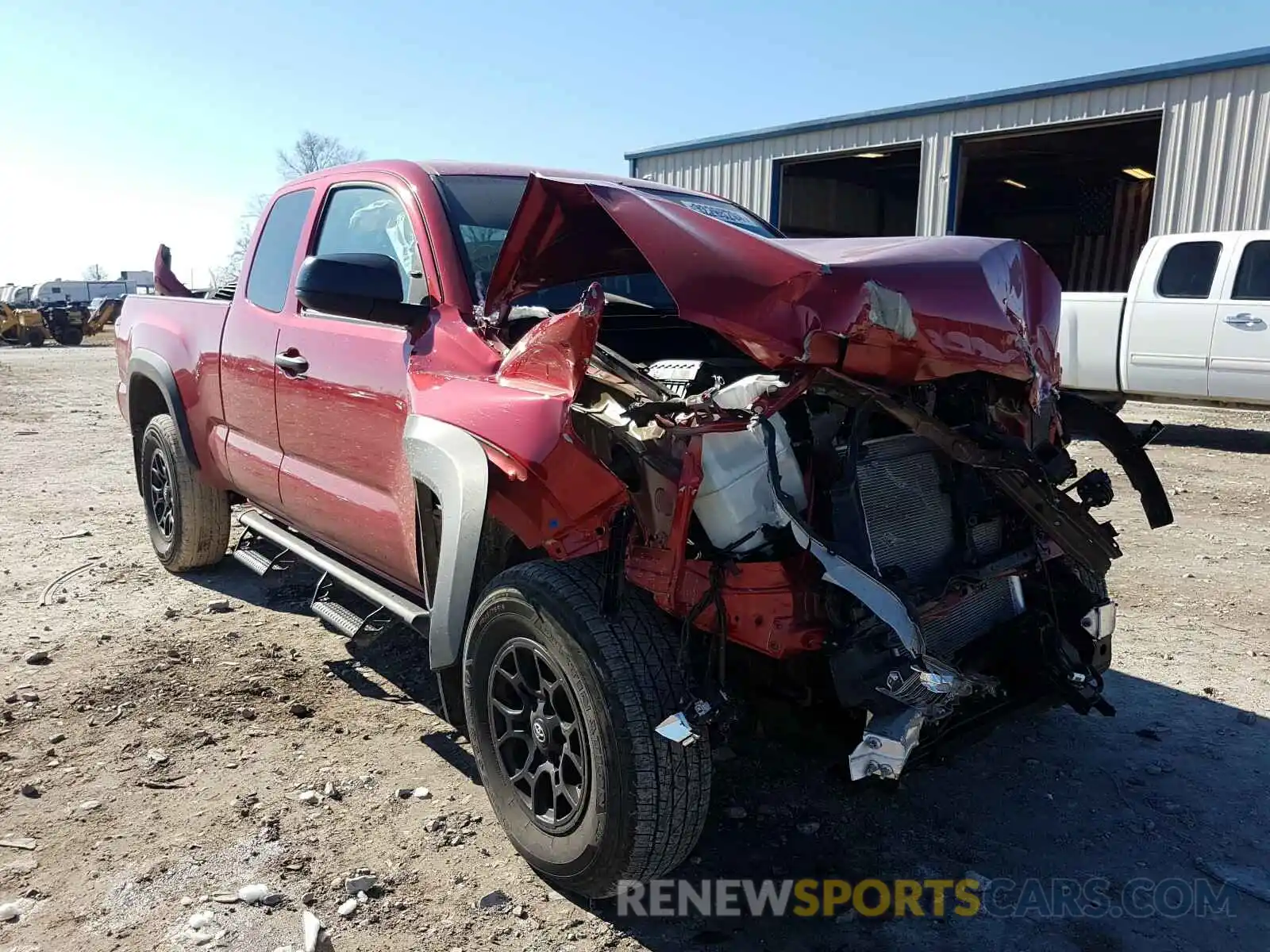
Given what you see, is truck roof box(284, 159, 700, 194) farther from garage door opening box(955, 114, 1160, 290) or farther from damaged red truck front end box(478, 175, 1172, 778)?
garage door opening box(955, 114, 1160, 290)

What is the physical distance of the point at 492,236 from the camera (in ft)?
10.8

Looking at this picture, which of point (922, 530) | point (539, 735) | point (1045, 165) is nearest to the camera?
point (539, 735)

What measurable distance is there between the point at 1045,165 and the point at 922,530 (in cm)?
1763

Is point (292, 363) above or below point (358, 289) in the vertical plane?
below

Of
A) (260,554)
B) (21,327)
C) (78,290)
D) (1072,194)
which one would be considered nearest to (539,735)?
(260,554)

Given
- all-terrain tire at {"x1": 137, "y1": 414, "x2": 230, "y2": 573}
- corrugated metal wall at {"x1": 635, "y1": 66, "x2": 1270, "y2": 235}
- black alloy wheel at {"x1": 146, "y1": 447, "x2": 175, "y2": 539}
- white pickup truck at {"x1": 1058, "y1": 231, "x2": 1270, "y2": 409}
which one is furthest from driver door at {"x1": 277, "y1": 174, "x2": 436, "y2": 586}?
corrugated metal wall at {"x1": 635, "y1": 66, "x2": 1270, "y2": 235}

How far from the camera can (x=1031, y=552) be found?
9.65ft

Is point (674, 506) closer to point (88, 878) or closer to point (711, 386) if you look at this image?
point (711, 386)

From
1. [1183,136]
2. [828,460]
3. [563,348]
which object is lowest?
[828,460]

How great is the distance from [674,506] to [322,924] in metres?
1.45

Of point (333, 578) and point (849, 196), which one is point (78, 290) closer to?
point (849, 196)

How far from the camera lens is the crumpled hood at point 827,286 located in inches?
90.9

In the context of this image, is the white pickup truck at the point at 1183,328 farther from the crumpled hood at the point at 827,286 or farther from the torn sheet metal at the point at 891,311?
the torn sheet metal at the point at 891,311

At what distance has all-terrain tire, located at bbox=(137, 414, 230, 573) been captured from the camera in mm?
5074
